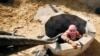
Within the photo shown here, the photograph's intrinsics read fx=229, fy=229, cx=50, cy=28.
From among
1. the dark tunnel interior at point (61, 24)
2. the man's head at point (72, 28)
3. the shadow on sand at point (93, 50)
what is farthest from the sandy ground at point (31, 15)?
the man's head at point (72, 28)

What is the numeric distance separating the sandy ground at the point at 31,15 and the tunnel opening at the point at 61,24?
17cm

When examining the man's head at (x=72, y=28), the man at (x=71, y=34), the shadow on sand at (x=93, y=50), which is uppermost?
the man's head at (x=72, y=28)

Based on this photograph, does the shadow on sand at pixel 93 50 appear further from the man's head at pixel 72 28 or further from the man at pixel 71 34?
the man's head at pixel 72 28

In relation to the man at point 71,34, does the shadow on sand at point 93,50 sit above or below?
below

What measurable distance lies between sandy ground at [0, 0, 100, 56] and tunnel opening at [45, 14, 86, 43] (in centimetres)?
17

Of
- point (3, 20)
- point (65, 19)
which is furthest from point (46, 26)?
point (3, 20)

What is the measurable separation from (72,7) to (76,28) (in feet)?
4.39

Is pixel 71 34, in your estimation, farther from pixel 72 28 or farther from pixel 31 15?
pixel 31 15

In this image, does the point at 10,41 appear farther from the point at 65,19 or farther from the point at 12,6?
the point at 12,6

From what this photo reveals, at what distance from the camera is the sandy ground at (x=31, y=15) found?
5.53 m

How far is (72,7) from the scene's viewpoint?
6477mm

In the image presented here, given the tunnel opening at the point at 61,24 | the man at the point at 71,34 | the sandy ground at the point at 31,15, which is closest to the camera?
the man at the point at 71,34

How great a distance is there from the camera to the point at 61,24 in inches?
219

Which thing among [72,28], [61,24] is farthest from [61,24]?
[72,28]
